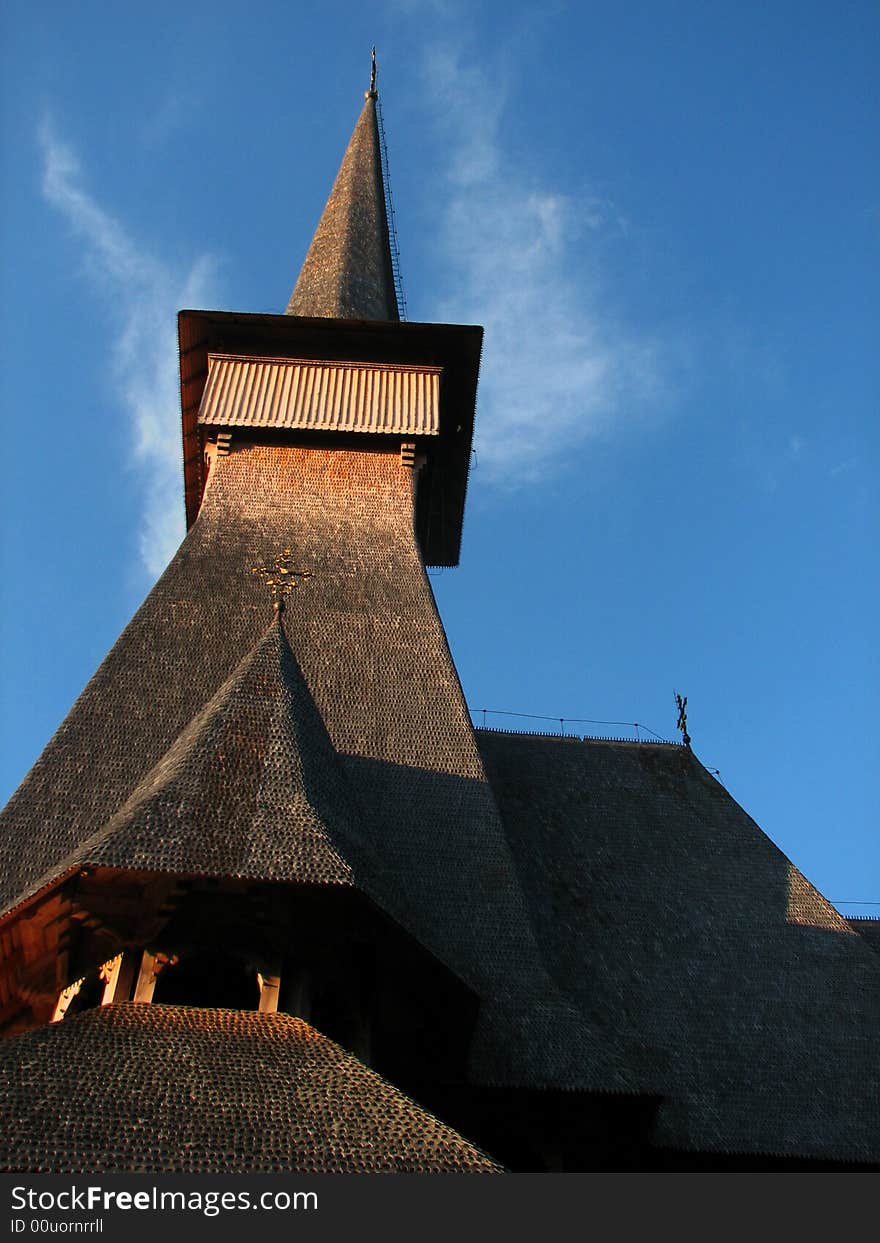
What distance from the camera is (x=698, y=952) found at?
1377 cm

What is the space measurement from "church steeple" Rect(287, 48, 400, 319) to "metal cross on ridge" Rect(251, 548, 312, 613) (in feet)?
20.8

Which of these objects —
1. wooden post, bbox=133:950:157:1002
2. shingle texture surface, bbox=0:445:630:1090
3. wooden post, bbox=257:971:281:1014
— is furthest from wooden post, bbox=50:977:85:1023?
wooden post, bbox=257:971:281:1014

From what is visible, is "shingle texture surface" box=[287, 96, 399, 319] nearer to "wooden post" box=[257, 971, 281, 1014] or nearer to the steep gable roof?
the steep gable roof

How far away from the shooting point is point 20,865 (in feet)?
35.1

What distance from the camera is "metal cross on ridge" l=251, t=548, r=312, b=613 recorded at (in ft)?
51.7

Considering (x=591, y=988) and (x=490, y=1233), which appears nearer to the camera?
(x=490, y=1233)

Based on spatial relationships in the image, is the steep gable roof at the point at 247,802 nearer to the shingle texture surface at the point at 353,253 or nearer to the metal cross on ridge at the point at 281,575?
the metal cross on ridge at the point at 281,575

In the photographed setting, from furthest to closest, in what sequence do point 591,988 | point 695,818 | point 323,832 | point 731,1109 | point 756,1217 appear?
point 695,818 → point 591,988 → point 731,1109 → point 323,832 → point 756,1217

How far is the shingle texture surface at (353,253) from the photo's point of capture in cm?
2244

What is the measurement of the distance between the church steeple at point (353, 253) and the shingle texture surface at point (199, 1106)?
15387 mm

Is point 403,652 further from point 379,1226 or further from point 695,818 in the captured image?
point 379,1226

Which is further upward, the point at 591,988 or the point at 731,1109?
the point at 591,988

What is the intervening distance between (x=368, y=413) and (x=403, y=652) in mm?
5231

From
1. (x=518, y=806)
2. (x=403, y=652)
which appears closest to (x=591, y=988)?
(x=518, y=806)
